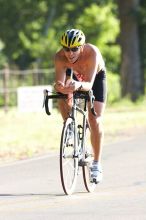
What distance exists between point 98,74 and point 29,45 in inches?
2041

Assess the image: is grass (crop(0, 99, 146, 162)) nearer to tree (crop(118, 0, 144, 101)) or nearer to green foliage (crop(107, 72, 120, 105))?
tree (crop(118, 0, 144, 101))

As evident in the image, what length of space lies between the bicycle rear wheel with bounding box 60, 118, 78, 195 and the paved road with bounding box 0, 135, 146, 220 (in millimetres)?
139

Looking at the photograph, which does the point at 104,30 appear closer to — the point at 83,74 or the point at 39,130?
the point at 39,130

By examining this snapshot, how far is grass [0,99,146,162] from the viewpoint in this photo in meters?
15.6

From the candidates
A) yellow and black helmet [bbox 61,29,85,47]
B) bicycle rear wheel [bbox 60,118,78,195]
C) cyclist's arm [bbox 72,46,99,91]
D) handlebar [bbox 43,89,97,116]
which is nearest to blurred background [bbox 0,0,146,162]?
bicycle rear wheel [bbox 60,118,78,195]

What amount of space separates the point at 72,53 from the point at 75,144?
985mm

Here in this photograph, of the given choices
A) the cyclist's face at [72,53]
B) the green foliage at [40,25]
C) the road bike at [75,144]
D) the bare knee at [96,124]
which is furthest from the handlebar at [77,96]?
the green foliage at [40,25]

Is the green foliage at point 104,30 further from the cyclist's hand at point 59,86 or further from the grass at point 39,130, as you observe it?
the cyclist's hand at point 59,86

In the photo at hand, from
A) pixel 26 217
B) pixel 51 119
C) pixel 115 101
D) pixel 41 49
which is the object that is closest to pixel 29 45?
pixel 41 49

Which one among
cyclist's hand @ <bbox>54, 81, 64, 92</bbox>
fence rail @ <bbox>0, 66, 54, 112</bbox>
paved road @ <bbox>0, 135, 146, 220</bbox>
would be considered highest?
cyclist's hand @ <bbox>54, 81, 64, 92</bbox>

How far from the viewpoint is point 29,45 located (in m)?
61.2

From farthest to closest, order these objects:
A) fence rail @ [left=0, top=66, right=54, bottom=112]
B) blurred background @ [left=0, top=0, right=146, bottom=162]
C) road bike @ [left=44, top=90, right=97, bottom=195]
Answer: fence rail @ [left=0, top=66, right=54, bottom=112]
blurred background @ [left=0, top=0, right=146, bottom=162]
road bike @ [left=44, top=90, right=97, bottom=195]

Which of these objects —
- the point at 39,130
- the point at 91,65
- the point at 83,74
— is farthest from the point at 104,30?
the point at 91,65

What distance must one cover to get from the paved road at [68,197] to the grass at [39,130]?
1.71m
